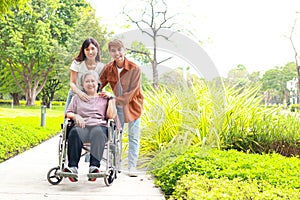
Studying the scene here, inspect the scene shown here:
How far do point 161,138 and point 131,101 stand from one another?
148 centimetres

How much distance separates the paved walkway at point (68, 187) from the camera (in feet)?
12.8

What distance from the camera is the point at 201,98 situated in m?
6.69

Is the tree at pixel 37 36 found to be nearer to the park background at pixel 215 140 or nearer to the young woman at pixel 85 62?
the park background at pixel 215 140

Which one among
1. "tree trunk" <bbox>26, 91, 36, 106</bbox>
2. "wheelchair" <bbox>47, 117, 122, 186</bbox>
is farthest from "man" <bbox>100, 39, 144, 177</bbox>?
"tree trunk" <bbox>26, 91, 36, 106</bbox>

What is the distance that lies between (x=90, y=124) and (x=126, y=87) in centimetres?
72

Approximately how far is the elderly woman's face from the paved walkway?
96cm

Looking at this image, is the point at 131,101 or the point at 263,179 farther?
the point at 131,101

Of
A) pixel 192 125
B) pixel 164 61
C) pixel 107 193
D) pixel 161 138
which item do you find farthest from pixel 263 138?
pixel 164 61

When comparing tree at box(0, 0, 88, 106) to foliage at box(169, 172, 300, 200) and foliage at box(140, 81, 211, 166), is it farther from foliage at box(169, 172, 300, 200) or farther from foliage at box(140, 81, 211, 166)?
foliage at box(169, 172, 300, 200)

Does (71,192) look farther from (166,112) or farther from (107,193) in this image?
(166,112)

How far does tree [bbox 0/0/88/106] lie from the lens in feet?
85.0

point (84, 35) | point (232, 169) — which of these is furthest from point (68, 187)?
point (84, 35)

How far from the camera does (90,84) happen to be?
451 cm

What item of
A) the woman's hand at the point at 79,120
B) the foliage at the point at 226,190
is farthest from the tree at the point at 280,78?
the foliage at the point at 226,190
